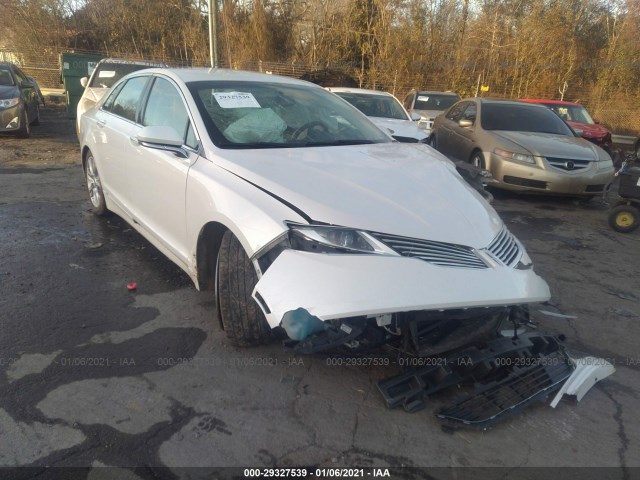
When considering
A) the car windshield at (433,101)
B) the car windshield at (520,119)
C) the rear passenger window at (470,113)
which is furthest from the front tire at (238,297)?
the car windshield at (433,101)

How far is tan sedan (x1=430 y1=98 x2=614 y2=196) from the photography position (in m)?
7.76

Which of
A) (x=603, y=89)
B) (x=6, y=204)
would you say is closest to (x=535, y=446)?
(x=6, y=204)

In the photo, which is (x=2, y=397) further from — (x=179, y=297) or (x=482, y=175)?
(x=482, y=175)

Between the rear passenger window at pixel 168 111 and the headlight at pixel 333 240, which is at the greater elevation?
the rear passenger window at pixel 168 111

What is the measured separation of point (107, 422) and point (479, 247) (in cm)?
208

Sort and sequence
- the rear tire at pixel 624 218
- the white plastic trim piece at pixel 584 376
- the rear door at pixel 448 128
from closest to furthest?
the white plastic trim piece at pixel 584 376
the rear tire at pixel 624 218
the rear door at pixel 448 128

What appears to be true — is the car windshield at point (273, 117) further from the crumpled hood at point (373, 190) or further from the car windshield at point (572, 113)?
the car windshield at point (572, 113)

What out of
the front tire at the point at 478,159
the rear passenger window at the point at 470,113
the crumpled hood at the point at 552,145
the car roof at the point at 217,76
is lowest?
the front tire at the point at 478,159

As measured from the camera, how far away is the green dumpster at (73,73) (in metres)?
14.7

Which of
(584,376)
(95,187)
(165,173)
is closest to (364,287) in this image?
(584,376)

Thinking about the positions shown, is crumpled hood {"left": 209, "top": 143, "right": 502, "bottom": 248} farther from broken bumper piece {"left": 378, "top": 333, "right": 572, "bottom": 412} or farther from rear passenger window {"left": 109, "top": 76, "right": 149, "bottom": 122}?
rear passenger window {"left": 109, "top": 76, "right": 149, "bottom": 122}

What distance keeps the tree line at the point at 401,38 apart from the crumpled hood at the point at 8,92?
14771 mm

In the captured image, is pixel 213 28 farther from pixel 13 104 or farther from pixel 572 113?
pixel 572 113

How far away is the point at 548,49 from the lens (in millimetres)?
22609
